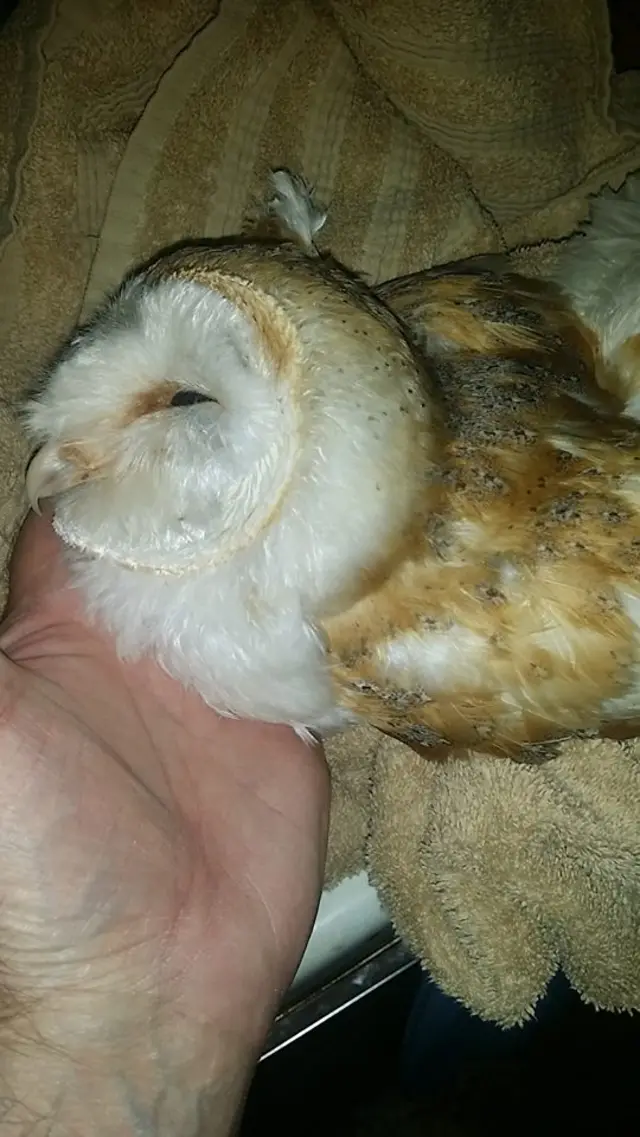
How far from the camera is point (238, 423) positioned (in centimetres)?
60

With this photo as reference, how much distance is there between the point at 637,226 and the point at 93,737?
23.4 inches

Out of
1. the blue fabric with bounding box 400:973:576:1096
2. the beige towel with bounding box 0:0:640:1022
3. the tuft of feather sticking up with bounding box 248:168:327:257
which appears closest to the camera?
the tuft of feather sticking up with bounding box 248:168:327:257

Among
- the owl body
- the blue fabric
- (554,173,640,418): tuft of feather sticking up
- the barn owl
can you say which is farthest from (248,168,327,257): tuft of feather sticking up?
the blue fabric

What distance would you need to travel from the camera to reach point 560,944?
994 millimetres

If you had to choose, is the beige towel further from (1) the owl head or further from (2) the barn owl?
(1) the owl head

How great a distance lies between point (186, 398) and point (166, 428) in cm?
3

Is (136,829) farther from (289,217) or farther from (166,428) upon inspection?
(289,217)

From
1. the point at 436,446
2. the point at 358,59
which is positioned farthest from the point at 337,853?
the point at 358,59

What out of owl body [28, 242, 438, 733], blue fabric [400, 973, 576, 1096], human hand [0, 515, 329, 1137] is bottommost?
blue fabric [400, 973, 576, 1096]

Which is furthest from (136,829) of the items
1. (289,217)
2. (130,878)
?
(289,217)

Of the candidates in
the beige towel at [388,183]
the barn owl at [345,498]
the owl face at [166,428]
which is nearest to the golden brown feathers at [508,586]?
the barn owl at [345,498]

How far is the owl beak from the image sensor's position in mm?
655

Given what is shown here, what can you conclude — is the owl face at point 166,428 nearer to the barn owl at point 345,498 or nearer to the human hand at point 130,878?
the barn owl at point 345,498

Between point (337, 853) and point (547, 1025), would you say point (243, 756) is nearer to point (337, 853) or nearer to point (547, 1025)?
point (337, 853)
